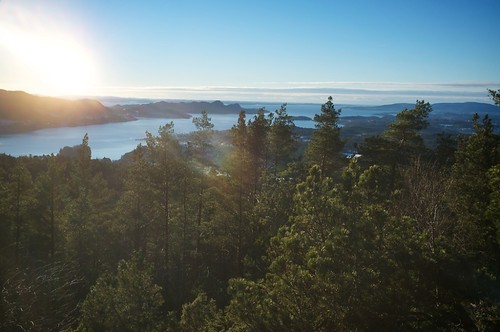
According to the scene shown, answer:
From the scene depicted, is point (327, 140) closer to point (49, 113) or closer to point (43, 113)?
point (43, 113)

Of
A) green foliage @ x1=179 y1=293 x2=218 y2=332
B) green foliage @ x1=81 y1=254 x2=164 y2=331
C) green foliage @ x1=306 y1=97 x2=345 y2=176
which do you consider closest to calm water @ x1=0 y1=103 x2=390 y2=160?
green foliage @ x1=306 y1=97 x2=345 y2=176

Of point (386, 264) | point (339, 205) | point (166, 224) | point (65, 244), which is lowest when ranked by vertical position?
point (65, 244)

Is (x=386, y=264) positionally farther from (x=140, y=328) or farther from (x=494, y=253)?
(x=140, y=328)

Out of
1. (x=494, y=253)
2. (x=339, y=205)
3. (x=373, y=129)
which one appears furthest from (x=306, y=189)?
(x=373, y=129)

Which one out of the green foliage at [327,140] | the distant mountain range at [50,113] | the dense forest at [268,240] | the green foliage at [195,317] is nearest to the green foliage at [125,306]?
the dense forest at [268,240]

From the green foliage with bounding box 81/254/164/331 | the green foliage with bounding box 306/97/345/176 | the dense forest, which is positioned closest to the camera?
the dense forest

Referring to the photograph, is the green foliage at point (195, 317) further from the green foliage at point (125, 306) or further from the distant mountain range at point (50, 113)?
the distant mountain range at point (50, 113)

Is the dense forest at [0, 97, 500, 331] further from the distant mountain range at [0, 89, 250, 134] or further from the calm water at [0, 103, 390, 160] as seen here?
the distant mountain range at [0, 89, 250, 134]

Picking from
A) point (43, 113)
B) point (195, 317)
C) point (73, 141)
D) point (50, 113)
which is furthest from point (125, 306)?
point (50, 113)
